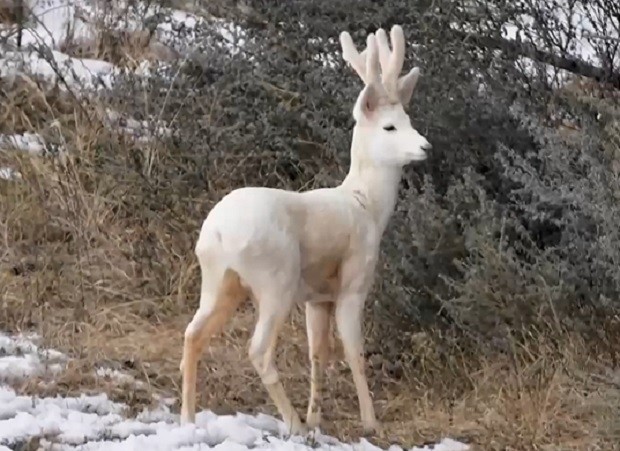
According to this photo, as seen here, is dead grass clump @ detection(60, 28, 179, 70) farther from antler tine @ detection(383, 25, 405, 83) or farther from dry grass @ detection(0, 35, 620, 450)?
antler tine @ detection(383, 25, 405, 83)

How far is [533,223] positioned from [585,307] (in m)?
0.68

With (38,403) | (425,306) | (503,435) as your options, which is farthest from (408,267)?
(38,403)

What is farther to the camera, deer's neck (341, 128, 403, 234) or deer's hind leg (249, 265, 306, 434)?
deer's neck (341, 128, 403, 234)

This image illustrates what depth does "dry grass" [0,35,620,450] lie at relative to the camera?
16.9 ft

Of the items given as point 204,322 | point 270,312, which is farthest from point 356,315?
point 204,322

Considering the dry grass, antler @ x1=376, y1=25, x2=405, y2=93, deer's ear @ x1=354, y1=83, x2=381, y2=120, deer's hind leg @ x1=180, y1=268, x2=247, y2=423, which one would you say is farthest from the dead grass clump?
deer's hind leg @ x1=180, y1=268, x2=247, y2=423

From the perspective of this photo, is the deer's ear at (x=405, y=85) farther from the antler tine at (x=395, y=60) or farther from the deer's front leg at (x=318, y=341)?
the deer's front leg at (x=318, y=341)

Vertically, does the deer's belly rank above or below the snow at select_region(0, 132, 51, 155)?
below

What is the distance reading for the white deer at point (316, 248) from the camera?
4738mm

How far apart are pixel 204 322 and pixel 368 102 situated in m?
1.16

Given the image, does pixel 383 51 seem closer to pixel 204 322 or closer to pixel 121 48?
pixel 204 322

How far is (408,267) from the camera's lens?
6.02 m

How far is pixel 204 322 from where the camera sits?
4891 mm

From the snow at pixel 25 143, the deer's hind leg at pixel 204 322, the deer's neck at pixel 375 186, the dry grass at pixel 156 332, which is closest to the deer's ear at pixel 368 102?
the deer's neck at pixel 375 186
